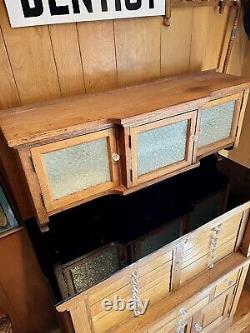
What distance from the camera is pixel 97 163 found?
0.79 m

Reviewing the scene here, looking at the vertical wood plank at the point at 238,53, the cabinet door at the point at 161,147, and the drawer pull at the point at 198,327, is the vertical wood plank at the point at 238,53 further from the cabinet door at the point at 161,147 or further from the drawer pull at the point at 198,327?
the drawer pull at the point at 198,327

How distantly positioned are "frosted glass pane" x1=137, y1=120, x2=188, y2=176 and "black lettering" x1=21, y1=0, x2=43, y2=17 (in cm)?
46

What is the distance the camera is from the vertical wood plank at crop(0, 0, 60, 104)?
2.49ft

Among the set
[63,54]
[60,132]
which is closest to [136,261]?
[60,132]

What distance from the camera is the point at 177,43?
3.35 feet

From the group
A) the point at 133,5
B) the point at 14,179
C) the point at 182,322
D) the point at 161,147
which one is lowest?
the point at 182,322

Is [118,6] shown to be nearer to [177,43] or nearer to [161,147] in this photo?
[177,43]

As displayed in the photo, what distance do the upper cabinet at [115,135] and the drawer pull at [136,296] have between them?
303 millimetres

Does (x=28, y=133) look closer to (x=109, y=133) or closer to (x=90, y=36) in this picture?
(x=109, y=133)

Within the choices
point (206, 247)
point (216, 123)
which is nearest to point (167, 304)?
point (206, 247)

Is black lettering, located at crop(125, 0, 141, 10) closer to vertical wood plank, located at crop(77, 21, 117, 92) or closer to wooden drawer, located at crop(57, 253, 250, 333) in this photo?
vertical wood plank, located at crop(77, 21, 117, 92)

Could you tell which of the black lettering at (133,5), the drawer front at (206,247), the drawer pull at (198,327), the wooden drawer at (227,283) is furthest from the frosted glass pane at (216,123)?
the drawer pull at (198,327)

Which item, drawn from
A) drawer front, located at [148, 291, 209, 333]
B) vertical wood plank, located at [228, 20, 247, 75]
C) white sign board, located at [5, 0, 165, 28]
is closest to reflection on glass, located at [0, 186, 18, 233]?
white sign board, located at [5, 0, 165, 28]

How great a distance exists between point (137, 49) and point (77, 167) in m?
0.52
